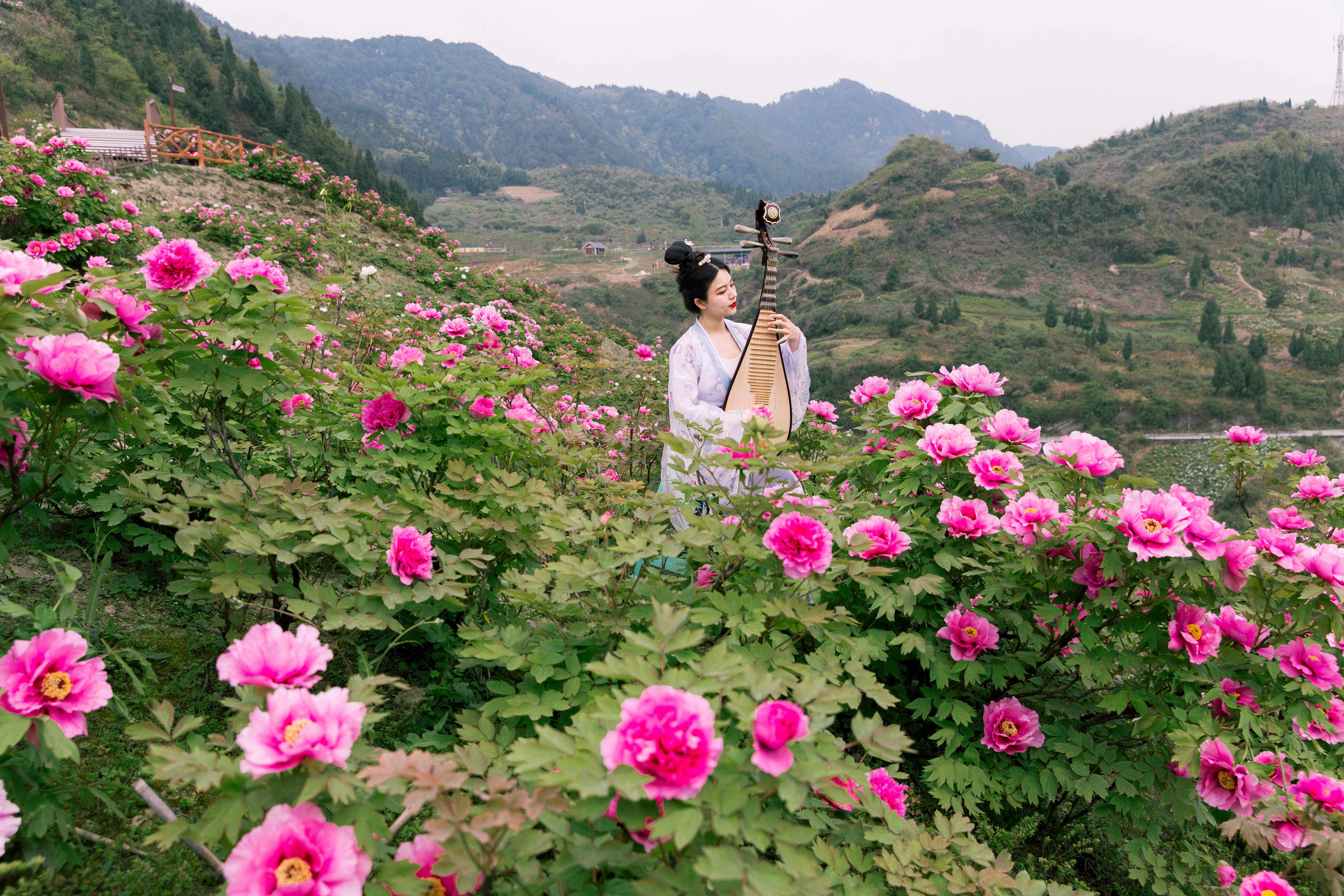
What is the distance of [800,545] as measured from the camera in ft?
5.28

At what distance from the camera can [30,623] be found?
1.76 meters

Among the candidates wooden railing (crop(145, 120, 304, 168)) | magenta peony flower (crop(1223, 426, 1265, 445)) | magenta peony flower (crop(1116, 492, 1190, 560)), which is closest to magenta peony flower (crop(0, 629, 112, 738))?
magenta peony flower (crop(1116, 492, 1190, 560))

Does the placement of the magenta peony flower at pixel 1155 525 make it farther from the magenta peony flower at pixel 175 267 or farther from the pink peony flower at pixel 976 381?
the magenta peony flower at pixel 175 267

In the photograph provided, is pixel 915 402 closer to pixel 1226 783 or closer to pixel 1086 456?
pixel 1086 456

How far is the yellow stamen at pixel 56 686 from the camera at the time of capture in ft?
3.62

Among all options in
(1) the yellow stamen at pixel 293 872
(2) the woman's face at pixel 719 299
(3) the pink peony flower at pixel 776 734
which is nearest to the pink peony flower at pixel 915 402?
(2) the woman's face at pixel 719 299

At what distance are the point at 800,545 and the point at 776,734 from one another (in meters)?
0.69

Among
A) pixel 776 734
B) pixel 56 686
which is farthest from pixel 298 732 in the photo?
pixel 776 734

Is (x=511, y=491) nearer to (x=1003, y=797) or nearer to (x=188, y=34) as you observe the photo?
(x=1003, y=797)

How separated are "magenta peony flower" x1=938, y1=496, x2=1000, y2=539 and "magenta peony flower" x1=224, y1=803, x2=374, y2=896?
1.80 meters

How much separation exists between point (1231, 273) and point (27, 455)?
90.8 meters

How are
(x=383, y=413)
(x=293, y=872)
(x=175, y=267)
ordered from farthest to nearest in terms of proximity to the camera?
(x=383, y=413) → (x=175, y=267) → (x=293, y=872)

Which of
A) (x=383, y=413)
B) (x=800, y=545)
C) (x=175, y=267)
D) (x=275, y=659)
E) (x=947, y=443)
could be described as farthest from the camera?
(x=383, y=413)

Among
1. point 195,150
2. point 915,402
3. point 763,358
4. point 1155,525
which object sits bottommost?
point 1155,525
